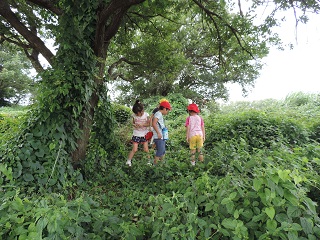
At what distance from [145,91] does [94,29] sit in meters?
13.0

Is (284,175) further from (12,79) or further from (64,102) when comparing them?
(12,79)

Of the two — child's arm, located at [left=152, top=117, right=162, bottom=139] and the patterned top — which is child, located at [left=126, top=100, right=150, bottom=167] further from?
child's arm, located at [left=152, top=117, right=162, bottom=139]

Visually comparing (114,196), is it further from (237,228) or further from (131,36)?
(131,36)

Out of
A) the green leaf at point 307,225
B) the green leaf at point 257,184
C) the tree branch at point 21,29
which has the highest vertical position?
the tree branch at point 21,29

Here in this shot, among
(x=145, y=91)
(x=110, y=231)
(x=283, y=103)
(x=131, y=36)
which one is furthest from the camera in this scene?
(x=145, y=91)

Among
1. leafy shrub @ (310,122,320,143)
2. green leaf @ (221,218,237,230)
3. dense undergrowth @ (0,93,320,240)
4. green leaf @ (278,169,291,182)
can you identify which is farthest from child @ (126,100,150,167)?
leafy shrub @ (310,122,320,143)

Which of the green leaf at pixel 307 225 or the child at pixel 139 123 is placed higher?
the child at pixel 139 123

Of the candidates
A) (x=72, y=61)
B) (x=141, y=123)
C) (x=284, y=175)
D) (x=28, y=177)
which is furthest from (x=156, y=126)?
(x=284, y=175)

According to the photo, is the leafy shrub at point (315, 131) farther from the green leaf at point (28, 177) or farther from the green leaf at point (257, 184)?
the green leaf at point (28, 177)

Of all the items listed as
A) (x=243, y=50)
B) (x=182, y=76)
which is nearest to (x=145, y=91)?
(x=182, y=76)

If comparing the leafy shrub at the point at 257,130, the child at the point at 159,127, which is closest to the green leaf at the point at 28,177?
the child at the point at 159,127

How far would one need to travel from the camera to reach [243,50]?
5.53 m

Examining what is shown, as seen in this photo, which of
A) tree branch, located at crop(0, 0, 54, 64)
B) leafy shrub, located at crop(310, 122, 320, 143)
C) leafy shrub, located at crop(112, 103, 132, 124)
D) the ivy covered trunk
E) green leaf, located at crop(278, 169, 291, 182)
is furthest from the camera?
leafy shrub, located at crop(112, 103, 132, 124)

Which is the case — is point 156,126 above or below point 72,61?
below
